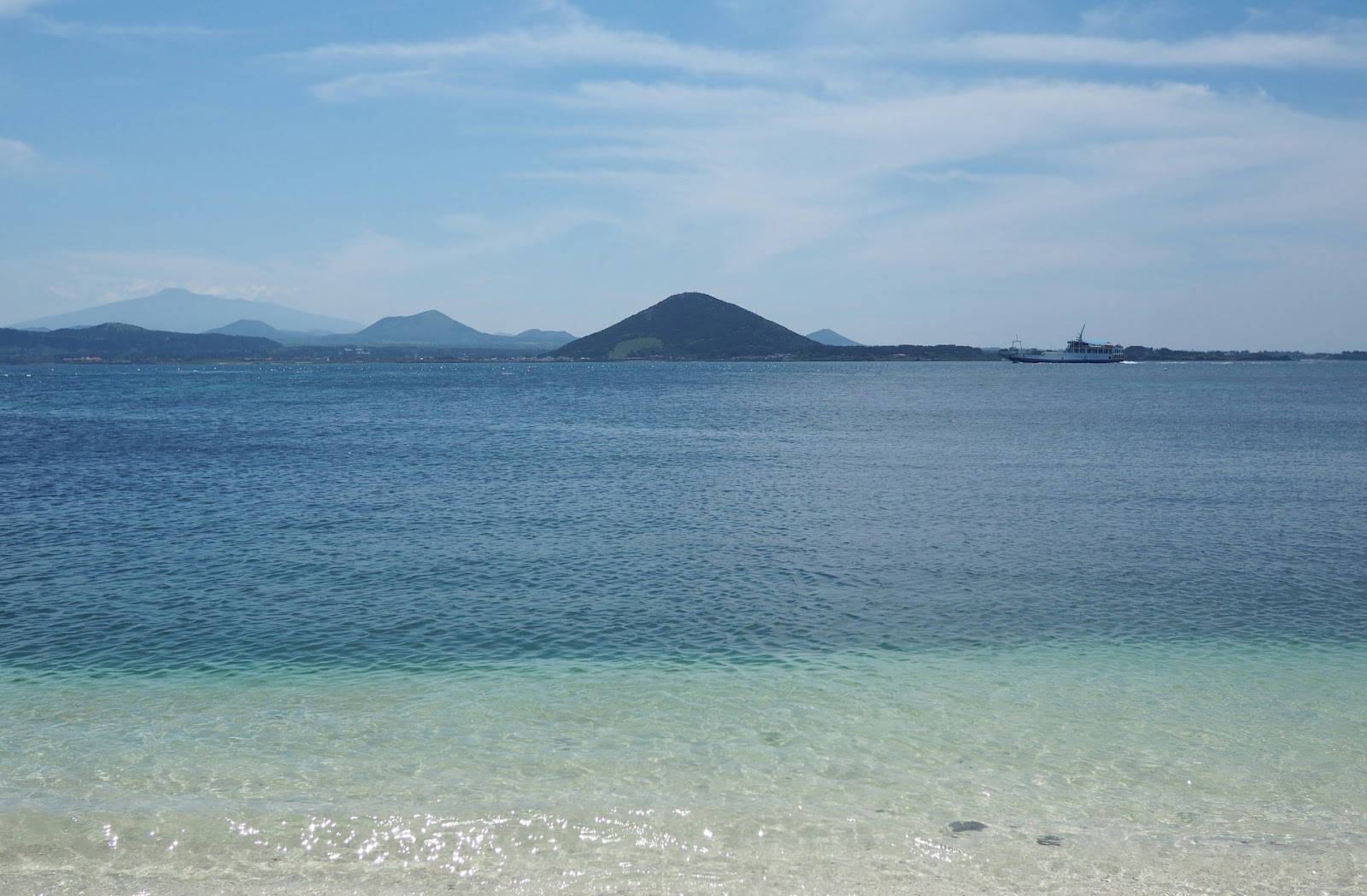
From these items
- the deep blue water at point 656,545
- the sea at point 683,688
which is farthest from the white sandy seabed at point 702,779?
the deep blue water at point 656,545

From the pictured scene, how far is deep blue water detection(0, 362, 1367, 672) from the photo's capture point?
20.4 metres

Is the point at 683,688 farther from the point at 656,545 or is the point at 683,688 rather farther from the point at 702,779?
the point at 656,545

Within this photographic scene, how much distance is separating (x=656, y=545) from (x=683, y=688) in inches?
499

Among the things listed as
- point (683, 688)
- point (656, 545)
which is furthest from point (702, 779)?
point (656, 545)

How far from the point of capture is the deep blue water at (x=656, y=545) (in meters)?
20.4

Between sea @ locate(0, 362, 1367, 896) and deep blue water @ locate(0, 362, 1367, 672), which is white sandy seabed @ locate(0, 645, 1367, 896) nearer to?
sea @ locate(0, 362, 1367, 896)

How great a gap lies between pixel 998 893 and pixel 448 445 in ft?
182

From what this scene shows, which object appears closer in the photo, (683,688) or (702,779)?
(702,779)

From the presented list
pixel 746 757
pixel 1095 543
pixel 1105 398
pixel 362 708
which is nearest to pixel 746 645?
pixel 746 757

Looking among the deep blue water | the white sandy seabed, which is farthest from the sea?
the deep blue water

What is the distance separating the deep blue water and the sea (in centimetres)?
20

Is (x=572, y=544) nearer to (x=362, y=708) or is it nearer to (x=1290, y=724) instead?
(x=362, y=708)

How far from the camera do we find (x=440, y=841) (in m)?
11.3

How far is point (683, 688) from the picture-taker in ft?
55.7
